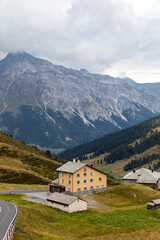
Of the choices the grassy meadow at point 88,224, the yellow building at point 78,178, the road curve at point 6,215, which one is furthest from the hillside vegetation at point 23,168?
the road curve at point 6,215

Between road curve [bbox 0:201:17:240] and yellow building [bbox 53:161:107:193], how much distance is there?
3071cm

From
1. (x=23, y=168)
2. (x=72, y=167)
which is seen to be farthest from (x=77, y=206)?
(x=23, y=168)

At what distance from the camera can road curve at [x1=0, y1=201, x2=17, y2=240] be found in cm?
4138

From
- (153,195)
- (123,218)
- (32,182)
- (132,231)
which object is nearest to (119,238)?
(132,231)

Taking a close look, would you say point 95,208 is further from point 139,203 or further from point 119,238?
point 119,238

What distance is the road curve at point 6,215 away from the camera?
136 ft

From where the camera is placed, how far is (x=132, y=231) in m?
54.8

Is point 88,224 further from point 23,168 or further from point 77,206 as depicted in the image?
point 23,168

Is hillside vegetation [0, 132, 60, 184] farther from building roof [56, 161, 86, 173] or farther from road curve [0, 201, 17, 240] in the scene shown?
road curve [0, 201, 17, 240]

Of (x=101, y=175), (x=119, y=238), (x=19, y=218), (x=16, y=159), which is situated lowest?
(x=119, y=238)

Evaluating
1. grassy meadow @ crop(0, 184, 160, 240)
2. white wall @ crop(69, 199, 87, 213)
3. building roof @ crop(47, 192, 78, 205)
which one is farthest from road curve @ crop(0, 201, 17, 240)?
white wall @ crop(69, 199, 87, 213)

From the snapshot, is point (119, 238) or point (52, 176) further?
point (52, 176)

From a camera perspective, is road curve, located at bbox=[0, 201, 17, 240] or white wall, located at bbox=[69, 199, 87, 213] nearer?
road curve, located at bbox=[0, 201, 17, 240]

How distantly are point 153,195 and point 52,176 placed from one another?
220 feet
